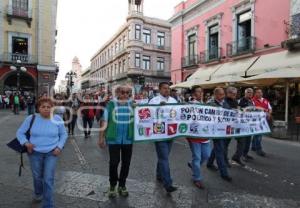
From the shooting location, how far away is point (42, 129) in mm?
4242

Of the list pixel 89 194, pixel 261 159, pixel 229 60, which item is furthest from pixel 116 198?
pixel 229 60

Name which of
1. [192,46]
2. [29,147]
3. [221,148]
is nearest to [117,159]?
[29,147]

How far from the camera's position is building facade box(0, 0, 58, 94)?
103 feet

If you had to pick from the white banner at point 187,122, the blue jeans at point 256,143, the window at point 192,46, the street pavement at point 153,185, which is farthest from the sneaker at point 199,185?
the window at point 192,46

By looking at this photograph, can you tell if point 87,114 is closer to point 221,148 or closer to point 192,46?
point 221,148

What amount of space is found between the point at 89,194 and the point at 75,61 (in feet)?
475

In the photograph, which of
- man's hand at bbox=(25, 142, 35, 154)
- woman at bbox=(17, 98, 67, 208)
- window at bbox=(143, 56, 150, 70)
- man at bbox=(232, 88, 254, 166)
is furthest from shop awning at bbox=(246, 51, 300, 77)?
window at bbox=(143, 56, 150, 70)

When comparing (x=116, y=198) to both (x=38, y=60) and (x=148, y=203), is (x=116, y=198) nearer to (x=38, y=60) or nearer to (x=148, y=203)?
(x=148, y=203)

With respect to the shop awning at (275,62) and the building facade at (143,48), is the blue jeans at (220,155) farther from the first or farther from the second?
the building facade at (143,48)

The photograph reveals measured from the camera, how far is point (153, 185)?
569cm

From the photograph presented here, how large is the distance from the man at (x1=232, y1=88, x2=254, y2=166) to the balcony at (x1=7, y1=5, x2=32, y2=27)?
1136 inches

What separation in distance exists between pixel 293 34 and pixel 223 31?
24.1ft

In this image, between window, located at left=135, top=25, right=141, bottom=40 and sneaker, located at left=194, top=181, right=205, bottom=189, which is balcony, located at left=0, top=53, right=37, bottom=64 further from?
sneaker, located at left=194, top=181, right=205, bottom=189

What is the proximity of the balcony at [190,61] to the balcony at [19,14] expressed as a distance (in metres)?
15.4
